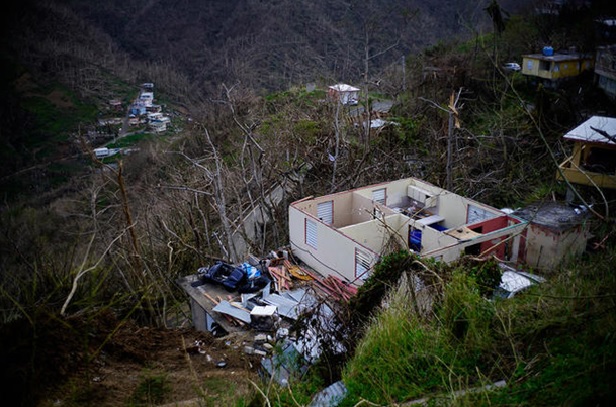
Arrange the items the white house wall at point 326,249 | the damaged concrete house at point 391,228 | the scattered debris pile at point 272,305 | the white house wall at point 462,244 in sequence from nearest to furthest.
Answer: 1. the scattered debris pile at point 272,305
2. the white house wall at point 462,244
3. the damaged concrete house at point 391,228
4. the white house wall at point 326,249

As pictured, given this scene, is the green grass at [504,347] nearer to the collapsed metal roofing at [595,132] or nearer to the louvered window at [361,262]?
the louvered window at [361,262]

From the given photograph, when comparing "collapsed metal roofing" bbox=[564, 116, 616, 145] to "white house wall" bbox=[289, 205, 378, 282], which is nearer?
"white house wall" bbox=[289, 205, 378, 282]

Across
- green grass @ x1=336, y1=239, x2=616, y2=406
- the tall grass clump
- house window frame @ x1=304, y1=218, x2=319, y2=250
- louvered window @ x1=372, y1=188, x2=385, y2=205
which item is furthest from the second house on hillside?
the tall grass clump

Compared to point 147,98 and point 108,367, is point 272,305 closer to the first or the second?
point 108,367

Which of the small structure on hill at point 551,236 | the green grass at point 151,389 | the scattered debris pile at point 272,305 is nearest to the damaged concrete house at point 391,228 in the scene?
the small structure on hill at point 551,236

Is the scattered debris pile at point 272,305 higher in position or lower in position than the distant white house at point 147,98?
higher

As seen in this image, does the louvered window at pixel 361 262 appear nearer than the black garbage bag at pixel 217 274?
Yes

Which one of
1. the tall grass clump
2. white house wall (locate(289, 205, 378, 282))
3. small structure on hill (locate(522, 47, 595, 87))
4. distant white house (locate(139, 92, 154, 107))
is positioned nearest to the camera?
the tall grass clump

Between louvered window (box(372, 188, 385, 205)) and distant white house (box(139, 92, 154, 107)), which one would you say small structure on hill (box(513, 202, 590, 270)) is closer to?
louvered window (box(372, 188, 385, 205))
